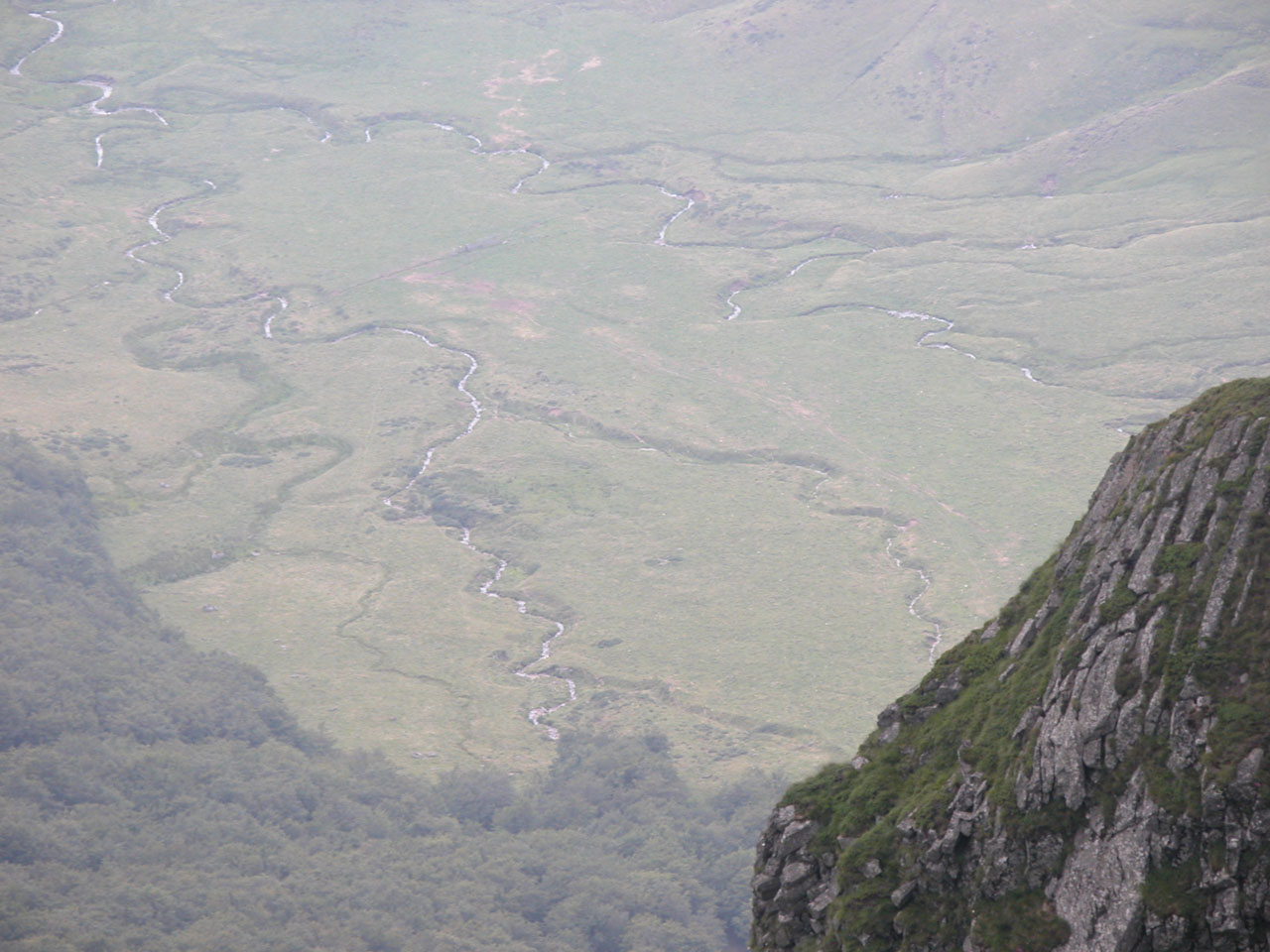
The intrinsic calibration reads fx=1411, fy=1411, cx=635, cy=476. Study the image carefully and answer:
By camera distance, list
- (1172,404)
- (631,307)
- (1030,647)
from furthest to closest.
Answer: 1. (631,307)
2. (1172,404)
3. (1030,647)

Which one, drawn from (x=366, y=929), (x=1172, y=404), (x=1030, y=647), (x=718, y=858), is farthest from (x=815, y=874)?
(x=1172, y=404)

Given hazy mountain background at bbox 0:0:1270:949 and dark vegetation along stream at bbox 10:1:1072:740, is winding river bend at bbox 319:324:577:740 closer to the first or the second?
dark vegetation along stream at bbox 10:1:1072:740

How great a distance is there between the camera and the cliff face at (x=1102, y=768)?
20938 mm

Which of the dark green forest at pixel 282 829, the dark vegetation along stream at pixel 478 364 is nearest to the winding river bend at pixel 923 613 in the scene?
the dark vegetation along stream at pixel 478 364

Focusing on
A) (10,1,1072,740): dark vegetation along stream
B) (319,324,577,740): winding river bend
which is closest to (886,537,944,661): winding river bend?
(10,1,1072,740): dark vegetation along stream

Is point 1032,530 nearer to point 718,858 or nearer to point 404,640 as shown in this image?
point 718,858

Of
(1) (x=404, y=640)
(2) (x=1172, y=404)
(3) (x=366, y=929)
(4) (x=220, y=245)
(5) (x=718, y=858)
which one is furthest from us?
(4) (x=220, y=245)

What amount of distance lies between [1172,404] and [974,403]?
18.4 metres

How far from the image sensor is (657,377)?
15250 cm

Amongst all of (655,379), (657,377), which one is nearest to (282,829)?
(655,379)

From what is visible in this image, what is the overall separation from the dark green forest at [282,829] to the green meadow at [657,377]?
12.8 feet

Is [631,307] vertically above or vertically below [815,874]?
below

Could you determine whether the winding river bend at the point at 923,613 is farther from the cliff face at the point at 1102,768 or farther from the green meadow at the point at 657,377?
the cliff face at the point at 1102,768

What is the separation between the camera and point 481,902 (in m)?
84.6
